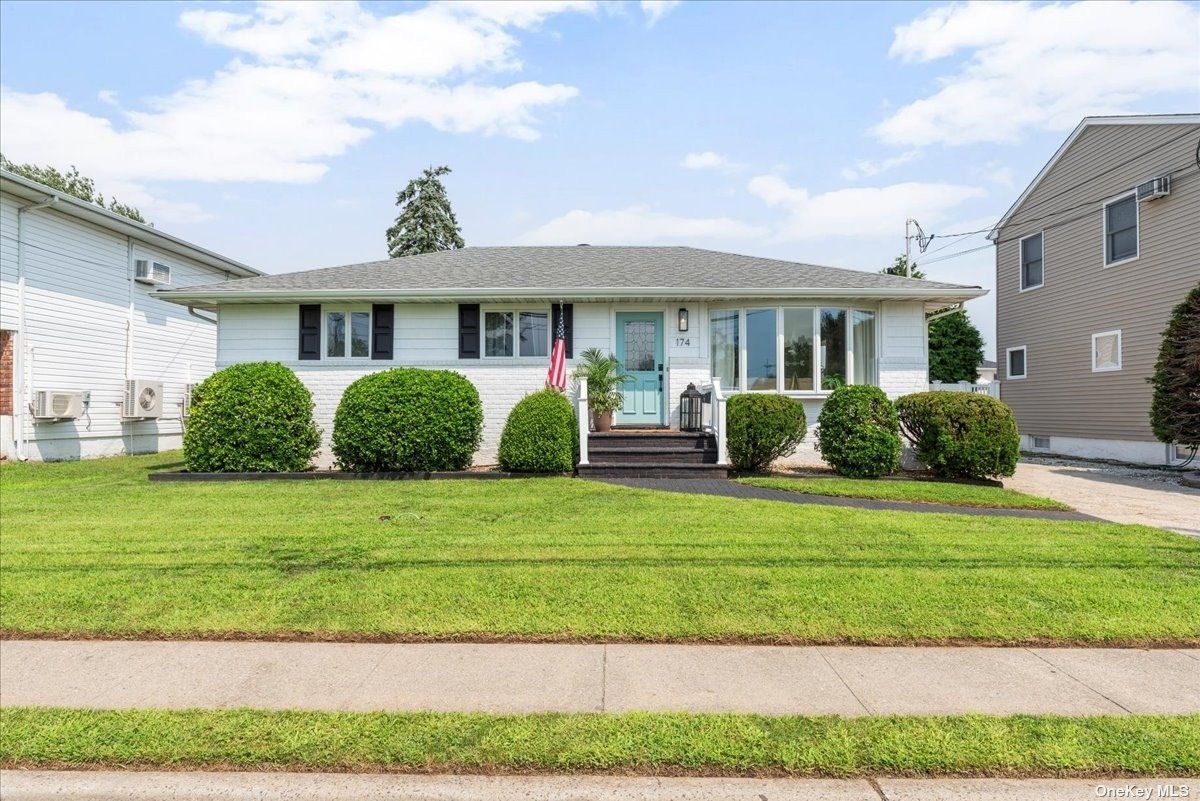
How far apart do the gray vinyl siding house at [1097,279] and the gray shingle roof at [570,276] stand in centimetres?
548

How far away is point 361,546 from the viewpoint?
18.4ft

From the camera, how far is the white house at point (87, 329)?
41.8 ft

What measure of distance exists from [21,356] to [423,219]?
2432cm

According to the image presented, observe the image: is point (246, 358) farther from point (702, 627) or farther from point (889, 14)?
point (889, 14)

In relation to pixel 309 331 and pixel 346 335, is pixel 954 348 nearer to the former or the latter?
pixel 346 335

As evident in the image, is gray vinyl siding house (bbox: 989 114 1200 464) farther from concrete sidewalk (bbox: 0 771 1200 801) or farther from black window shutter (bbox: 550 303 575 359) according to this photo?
concrete sidewalk (bbox: 0 771 1200 801)

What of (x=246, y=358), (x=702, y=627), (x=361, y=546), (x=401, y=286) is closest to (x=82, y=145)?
(x=246, y=358)

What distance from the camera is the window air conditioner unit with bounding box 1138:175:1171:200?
1271 centimetres

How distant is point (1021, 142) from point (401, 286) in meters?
15.2

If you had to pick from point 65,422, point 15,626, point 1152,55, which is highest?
point 1152,55

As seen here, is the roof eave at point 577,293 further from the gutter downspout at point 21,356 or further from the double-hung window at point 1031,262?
the double-hung window at point 1031,262

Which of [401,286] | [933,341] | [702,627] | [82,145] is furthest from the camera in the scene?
[82,145]

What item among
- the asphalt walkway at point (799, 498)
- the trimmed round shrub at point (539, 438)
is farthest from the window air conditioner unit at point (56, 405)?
the asphalt walkway at point (799, 498)

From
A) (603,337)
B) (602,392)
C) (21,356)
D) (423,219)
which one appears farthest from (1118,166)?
(423,219)
